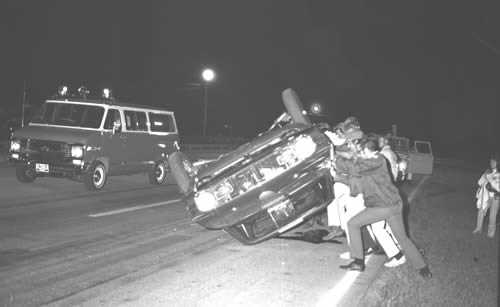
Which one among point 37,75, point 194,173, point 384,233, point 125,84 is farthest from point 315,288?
point 125,84

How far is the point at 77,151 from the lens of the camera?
12.3m

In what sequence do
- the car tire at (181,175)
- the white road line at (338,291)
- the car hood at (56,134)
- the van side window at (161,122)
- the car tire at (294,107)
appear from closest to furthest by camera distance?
the white road line at (338,291) < the car tire at (181,175) < the car tire at (294,107) < the car hood at (56,134) < the van side window at (161,122)

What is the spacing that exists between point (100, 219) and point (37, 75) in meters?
36.6

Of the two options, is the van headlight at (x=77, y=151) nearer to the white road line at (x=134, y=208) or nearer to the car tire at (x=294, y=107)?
the white road line at (x=134, y=208)

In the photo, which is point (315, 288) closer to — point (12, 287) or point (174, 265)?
point (174, 265)

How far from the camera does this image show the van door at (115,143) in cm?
1305

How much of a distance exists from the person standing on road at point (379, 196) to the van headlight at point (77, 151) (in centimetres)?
798

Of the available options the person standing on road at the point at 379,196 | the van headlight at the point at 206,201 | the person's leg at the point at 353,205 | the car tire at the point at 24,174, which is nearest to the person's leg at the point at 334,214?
the person's leg at the point at 353,205

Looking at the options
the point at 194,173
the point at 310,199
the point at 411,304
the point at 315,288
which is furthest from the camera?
the point at 194,173

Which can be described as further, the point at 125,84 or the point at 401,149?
the point at 125,84

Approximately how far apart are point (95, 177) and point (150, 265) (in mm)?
7224

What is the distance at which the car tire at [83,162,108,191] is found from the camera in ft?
41.5

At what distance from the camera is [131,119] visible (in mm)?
13859

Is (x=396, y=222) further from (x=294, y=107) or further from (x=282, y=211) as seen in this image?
(x=294, y=107)
